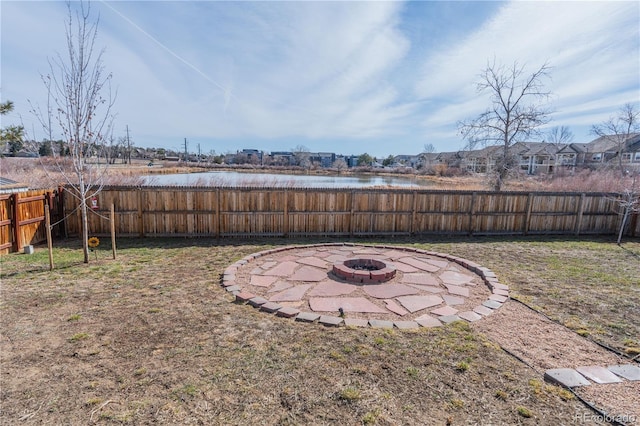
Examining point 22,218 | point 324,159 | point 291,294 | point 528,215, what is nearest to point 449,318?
point 291,294

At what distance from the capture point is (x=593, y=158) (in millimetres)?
37250

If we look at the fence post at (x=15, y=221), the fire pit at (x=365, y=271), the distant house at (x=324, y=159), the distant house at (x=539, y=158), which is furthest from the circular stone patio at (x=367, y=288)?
the distant house at (x=324, y=159)

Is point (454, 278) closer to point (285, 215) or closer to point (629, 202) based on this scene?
point (285, 215)

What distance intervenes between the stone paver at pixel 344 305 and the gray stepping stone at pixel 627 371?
188 cm

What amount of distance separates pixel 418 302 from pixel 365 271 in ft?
3.29

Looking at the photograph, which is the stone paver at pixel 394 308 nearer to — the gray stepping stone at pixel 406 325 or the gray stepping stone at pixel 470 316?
the gray stepping stone at pixel 406 325

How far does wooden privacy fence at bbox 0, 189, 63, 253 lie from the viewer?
18.0 ft

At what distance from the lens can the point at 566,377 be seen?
2.26 metres

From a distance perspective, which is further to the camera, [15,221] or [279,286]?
[15,221]

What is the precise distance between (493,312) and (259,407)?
108 inches

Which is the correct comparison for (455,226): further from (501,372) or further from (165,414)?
(165,414)

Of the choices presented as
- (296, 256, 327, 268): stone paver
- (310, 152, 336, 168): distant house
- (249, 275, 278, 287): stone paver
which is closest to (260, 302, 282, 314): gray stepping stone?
(249, 275, 278, 287): stone paver

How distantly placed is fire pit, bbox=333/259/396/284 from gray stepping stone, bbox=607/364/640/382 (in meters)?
2.46

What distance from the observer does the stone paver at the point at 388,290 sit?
155 inches
